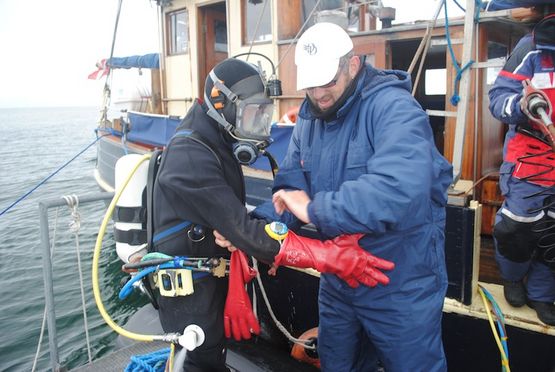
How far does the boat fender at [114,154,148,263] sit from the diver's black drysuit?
0.43 metres

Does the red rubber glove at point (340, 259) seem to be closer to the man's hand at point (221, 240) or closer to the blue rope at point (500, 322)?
the man's hand at point (221, 240)

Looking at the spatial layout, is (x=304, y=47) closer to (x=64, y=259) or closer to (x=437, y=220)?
(x=437, y=220)

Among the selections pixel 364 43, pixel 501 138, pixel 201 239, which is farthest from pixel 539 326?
pixel 364 43

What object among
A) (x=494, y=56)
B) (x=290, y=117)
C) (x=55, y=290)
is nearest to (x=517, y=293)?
(x=494, y=56)

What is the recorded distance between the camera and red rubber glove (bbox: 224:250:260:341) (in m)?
2.20

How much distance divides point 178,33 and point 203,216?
7.82 metres

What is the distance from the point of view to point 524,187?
102 inches

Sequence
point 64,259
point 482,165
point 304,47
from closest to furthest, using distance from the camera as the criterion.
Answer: point 304,47
point 482,165
point 64,259

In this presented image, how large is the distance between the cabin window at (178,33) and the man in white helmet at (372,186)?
285 inches

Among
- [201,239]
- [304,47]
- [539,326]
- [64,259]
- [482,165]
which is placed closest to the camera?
[304,47]

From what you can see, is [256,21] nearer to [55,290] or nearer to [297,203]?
[55,290]

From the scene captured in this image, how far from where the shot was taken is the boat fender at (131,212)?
Result: 259 centimetres

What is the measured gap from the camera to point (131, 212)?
2.65m

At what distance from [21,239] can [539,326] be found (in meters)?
10.4
